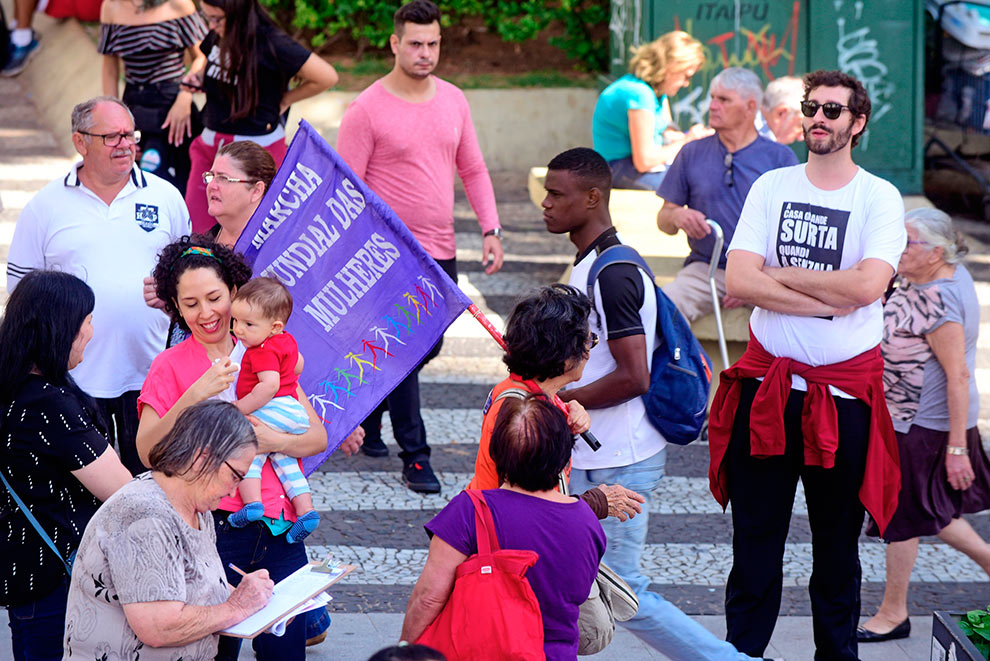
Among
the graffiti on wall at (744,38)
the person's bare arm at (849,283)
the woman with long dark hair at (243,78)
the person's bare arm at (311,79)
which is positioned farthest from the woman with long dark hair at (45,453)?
the graffiti on wall at (744,38)

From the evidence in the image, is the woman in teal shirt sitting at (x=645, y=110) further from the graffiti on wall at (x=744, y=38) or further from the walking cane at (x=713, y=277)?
the graffiti on wall at (x=744, y=38)

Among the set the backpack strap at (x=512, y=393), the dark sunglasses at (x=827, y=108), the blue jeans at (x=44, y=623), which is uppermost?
the dark sunglasses at (x=827, y=108)

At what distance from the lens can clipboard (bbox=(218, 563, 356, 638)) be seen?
10.6ft

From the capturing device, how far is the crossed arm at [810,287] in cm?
429

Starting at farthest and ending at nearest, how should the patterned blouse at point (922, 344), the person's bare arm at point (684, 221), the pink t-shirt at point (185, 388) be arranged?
the person's bare arm at point (684, 221) < the patterned blouse at point (922, 344) < the pink t-shirt at point (185, 388)

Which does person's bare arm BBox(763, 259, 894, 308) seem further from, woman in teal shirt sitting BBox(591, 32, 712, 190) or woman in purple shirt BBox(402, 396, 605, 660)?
woman in teal shirt sitting BBox(591, 32, 712, 190)

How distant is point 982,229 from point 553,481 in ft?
31.8

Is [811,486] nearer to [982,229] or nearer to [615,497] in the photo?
[615,497]

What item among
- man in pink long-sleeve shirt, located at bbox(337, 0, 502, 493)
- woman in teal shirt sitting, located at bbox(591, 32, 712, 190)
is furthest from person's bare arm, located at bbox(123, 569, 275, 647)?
woman in teal shirt sitting, located at bbox(591, 32, 712, 190)

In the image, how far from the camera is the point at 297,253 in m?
4.45

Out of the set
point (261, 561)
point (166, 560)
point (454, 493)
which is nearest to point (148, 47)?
point (454, 493)

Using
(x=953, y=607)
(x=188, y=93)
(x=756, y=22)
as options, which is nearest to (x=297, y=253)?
(x=953, y=607)

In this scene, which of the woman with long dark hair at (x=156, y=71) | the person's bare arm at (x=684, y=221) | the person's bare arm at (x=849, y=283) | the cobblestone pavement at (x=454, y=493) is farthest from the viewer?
the woman with long dark hair at (x=156, y=71)

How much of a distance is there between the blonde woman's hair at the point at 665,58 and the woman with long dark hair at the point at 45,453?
5.49 meters
